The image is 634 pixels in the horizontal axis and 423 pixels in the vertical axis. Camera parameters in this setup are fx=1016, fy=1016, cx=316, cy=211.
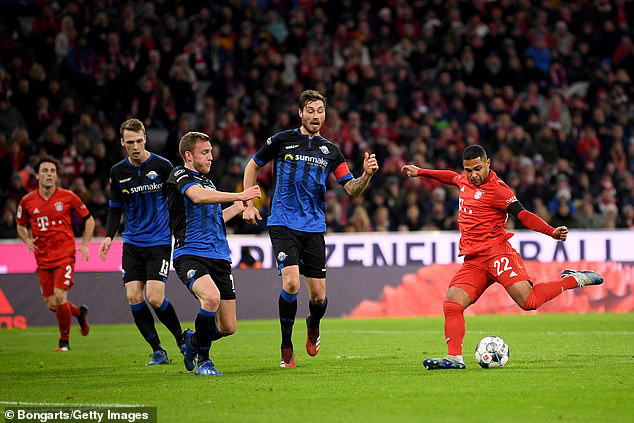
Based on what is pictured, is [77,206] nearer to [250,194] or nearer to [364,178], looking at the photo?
[364,178]

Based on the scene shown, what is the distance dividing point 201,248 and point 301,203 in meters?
1.19

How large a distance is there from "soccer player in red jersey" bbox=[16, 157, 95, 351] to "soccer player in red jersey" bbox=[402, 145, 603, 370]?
574 cm

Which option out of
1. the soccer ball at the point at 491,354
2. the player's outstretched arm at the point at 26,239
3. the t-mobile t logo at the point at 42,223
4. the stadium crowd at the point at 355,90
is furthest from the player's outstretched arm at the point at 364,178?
the stadium crowd at the point at 355,90

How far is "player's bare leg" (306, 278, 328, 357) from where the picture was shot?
9.85 m

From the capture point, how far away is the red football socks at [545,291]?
9.27m

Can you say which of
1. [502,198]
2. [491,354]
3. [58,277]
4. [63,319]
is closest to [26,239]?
[58,277]

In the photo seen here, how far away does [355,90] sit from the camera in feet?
73.9

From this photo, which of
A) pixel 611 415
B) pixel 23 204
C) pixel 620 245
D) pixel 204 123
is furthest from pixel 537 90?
pixel 611 415

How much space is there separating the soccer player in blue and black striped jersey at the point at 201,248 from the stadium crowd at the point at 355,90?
9226 mm

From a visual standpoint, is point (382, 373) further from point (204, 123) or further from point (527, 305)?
point (204, 123)

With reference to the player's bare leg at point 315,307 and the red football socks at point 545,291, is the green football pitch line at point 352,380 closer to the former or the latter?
the player's bare leg at point 315,307

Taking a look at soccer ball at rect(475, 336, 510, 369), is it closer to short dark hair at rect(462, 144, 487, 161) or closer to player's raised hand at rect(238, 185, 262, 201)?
short dark hair at rect(462, 144, 487, 161)

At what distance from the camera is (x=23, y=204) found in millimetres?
13383

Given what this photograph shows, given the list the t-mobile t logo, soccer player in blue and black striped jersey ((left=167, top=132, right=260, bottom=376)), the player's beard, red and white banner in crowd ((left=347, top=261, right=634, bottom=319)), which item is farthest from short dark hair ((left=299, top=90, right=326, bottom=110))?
red and white banner in crowd ((left=347, top=261, right=634, bottom=319))
